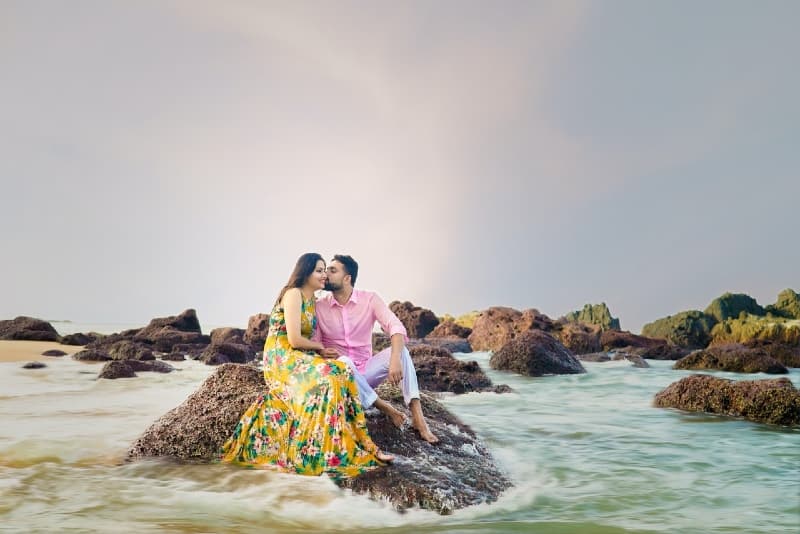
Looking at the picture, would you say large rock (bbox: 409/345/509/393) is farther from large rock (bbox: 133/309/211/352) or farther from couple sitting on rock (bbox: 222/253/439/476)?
large rock (bbox: 133/309/211/352)

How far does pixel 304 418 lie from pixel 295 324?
0.85m

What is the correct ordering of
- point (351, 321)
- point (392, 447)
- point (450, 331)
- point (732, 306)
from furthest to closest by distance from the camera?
point (732, 306)
point (450, 331)
point (351, 321)
point (392, 447)

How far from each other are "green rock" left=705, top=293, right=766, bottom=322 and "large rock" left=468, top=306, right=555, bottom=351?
1126 centimetres

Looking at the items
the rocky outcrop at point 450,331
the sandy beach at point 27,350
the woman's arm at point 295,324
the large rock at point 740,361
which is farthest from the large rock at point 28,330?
the woman's arm at point 295,324

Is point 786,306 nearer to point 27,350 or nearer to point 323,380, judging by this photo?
point 323,380

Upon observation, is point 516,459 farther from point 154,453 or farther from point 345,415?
point 154,453

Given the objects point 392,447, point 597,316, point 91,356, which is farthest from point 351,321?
point 597,316

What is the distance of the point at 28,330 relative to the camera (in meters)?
29.1

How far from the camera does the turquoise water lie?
5.22 m

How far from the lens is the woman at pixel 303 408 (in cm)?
578

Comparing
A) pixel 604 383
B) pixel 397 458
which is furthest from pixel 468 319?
→ pixel 397 458

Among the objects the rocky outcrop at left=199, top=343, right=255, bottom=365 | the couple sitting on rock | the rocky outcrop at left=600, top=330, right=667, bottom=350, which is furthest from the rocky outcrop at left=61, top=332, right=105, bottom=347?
the couple sitting on rock

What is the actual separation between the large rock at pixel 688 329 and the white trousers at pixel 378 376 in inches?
1063

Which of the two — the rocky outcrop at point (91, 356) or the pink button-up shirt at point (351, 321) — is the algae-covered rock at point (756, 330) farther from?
the rocky outcrop at point (91, 356)
